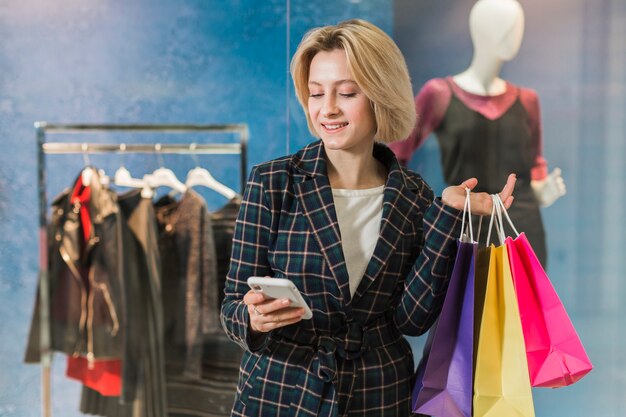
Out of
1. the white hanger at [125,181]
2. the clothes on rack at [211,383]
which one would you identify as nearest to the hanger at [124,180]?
the white hanger at [125,181]

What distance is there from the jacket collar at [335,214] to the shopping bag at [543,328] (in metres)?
0.27

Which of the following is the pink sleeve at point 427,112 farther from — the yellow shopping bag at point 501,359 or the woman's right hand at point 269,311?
the woman's right hand at point 269,311

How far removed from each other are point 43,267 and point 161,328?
21.4 inches

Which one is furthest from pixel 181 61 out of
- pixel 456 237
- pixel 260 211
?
pixel 456 237

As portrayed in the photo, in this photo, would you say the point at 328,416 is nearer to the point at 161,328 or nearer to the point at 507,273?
the point at 507,273

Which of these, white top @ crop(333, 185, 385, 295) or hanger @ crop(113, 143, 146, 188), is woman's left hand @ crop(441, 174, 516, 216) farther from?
hanger @ crop(113, 143, 146, 188)

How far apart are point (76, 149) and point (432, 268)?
1927 millimetres

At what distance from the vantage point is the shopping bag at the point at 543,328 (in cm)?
179

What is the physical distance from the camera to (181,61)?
326 cm

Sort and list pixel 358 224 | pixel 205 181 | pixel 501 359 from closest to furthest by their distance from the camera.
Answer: pixel 501 359, pixel 358 224, pixel 205 181

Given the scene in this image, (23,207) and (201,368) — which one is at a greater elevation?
(23,207)

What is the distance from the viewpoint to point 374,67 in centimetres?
181

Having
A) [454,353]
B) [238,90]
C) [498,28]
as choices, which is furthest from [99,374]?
[498,28]

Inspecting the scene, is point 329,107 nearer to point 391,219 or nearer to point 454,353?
point 391,219
